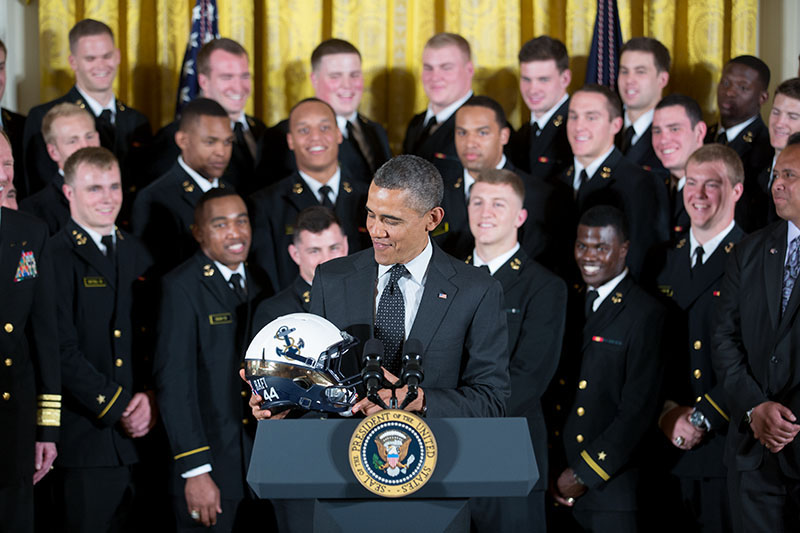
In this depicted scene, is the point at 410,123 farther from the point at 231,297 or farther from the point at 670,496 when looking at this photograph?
the point at 670,496

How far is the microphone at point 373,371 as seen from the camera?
264cm

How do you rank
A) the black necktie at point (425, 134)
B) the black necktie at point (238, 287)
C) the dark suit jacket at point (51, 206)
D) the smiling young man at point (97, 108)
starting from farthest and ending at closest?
the black necktie at point (425, 134), the smiling young man at point (97, 108), the dark suit jacket at point (51, 206), the black necktie at point (238, 287)

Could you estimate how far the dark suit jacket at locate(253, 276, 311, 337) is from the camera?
479 centimetres

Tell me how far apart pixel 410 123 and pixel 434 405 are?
4350mm

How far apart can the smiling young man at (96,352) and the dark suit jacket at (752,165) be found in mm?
3263

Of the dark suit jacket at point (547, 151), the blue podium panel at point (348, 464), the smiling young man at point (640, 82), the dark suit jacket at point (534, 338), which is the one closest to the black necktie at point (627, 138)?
the smiling young man at point (640, 82)

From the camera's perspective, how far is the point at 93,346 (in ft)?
16.6

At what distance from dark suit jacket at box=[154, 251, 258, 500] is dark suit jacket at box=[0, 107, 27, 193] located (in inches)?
66.4

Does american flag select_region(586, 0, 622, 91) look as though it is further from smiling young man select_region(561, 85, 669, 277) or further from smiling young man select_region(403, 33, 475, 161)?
smiling young man select_region(561, 85, 669, 277)

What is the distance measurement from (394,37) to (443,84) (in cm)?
115

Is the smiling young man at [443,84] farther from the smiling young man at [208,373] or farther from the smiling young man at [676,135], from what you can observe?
the smiling young man at [208,373]

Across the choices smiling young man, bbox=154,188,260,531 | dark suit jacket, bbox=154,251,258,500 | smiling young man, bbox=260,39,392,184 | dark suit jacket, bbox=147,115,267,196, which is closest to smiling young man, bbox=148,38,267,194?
dark suit jacket, bbox=147,115,267,196

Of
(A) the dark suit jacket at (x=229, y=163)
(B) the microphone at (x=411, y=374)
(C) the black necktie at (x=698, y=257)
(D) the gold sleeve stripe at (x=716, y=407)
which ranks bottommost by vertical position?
(D) the gold sleeve stripe at (x=716, y=407)

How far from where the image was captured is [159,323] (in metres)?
5.05
